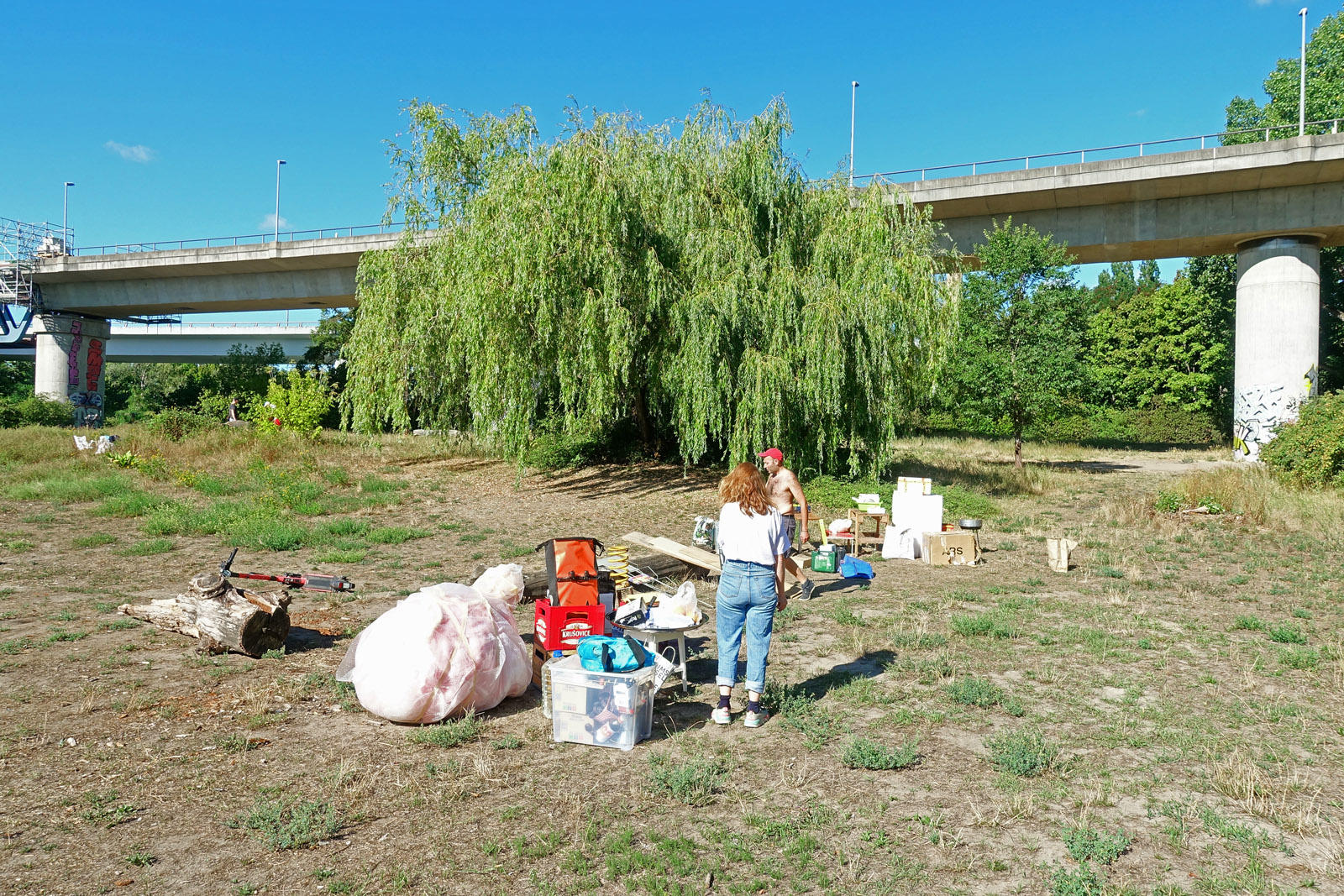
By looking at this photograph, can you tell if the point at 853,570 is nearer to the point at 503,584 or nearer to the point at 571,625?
the point at 503,584

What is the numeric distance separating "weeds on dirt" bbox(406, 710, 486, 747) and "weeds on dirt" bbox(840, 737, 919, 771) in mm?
2400

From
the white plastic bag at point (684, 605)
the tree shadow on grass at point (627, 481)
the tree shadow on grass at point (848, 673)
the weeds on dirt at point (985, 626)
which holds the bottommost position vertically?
the tree shadow on grass at point (848, 673)

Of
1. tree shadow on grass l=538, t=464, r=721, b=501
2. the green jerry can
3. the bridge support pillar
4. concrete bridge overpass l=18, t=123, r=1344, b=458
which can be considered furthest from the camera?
the bridge support pillar

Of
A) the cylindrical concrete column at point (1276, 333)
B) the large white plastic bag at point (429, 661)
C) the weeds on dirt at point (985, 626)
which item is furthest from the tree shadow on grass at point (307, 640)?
the cylindrical concrete column at point (1276, 333)

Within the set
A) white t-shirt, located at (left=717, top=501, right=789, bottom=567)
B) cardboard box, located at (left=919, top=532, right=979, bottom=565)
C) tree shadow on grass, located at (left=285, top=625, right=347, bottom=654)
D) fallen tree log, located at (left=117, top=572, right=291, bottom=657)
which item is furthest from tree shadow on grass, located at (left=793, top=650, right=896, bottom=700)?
cardboard box, located at (left=919, top=532, right=979, bottom=565)

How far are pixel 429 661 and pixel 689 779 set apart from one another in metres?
1.97

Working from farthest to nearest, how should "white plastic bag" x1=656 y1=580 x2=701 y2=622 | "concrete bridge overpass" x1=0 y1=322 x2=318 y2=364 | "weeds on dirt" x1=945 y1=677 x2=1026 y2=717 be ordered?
"concrete bridge overpass" x1=0 y1=322 x2=318 y2=364 → "white plastic bag" x1=656 y1=580 x2=701 y2=622 → "weeds on dirt" x1=945 y1=677 x2=1026 y2=717

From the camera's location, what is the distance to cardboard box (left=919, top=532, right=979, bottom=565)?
Result: 41.5ft

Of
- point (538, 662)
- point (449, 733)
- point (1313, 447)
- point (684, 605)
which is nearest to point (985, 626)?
point (684, 605)

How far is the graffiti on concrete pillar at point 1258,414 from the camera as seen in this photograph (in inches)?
1028

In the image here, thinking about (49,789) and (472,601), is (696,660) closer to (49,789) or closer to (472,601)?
(472,601)

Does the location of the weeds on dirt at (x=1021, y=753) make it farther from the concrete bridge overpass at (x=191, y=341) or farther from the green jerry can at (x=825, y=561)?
the concrete bridge overpass at (x=191, y=341)

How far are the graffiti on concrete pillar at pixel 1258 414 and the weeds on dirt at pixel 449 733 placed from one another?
27.6m

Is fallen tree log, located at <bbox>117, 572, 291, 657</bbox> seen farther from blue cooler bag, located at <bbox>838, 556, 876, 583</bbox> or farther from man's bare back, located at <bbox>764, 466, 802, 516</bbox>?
blue cooler bag, located at <bbox>838, 556, 876, 583</bbox>
